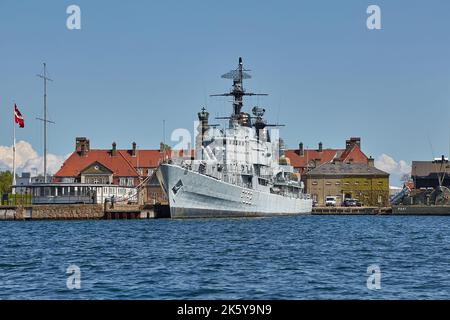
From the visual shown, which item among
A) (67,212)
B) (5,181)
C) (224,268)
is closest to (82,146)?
(5,181)

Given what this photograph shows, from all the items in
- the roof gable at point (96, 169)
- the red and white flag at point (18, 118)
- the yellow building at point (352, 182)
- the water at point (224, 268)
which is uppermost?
the red and white flag at point (18, 118)

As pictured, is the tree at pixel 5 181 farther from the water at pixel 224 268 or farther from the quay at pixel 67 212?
the water at pixel 224 268

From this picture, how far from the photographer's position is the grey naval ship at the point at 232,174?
97000mm

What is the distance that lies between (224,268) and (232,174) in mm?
69368

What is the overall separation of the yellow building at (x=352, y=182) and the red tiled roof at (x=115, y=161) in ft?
101

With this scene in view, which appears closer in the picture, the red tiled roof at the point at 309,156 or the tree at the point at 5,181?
the tree at the point at 5,181

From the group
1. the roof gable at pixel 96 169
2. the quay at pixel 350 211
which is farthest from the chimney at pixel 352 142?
the roof gable at pixel 96 169

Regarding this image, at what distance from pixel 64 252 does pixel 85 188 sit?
69329mm

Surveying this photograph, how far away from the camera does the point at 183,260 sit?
129 ft

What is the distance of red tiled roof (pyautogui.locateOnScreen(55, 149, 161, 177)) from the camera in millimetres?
156625

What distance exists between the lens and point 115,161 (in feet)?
522

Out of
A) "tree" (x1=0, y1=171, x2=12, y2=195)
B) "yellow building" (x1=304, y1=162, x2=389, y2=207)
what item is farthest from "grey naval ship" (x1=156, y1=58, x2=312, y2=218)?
"tree" (x1=0, y1=171, x2=12, y2=195)
